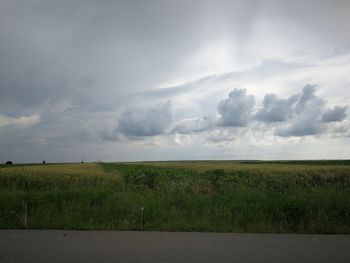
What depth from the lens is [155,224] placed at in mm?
7035

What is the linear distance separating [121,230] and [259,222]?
3.31 meters

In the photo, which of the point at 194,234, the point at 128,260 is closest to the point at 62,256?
the point at 128,260

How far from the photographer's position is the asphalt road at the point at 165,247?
15.4 ft

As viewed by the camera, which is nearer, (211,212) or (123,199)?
(211,212)

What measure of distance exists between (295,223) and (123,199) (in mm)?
5229

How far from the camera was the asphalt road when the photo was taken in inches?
185

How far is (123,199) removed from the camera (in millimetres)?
9797

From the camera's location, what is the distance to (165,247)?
17.2ft

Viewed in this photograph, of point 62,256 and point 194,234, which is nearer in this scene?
point 62,256

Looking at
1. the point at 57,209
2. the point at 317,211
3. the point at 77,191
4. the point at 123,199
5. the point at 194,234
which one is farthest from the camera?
the point at 77,191

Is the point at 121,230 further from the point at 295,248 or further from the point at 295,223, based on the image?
the point at 295,223

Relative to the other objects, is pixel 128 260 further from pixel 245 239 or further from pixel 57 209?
pixel 57 209

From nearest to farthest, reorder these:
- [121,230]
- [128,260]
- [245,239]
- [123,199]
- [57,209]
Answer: [128,260] → [245,239] → [121,230] → [57,209] → [123,199]

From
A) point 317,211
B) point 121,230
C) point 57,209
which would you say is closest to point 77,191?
point 57,209
